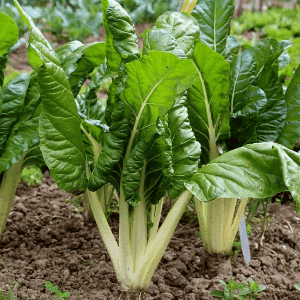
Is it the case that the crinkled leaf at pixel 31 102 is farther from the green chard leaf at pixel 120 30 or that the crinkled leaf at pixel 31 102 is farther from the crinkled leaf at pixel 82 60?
the green chard leaf at pixel 120 30

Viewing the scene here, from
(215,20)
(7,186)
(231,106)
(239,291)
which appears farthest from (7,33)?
(239,291)

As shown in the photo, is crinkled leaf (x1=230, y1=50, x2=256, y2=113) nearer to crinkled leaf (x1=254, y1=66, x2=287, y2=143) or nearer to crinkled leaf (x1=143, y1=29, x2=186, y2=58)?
crinkled leaf (x1=254, y1=66, x2=287, y2=143)

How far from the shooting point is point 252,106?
184 cm

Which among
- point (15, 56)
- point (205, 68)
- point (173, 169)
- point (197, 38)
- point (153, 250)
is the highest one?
point (197, 38)

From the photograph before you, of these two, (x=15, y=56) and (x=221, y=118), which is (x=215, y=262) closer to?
(x=221, y=118)

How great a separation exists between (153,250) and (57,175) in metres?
0.49

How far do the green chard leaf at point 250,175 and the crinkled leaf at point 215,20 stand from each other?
0.69 metres

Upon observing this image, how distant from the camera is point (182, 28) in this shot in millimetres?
1683

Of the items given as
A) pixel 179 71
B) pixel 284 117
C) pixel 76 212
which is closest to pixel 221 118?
pixel 284 117

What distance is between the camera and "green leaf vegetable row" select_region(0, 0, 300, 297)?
1.48m

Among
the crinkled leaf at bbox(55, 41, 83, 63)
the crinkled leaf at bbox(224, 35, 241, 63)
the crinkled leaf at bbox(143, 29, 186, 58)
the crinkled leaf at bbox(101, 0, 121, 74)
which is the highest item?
the crinkled leaf at bbox(143, 29, 186, 58)

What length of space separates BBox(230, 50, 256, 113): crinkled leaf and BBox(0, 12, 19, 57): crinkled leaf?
40.3 inches

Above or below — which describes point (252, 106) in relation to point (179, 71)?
below

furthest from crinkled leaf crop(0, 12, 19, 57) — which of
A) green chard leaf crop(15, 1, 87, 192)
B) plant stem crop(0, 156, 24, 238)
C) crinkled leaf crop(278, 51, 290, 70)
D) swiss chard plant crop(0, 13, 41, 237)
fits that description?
crinkled leaf crop(278, 51, 290, 70)
